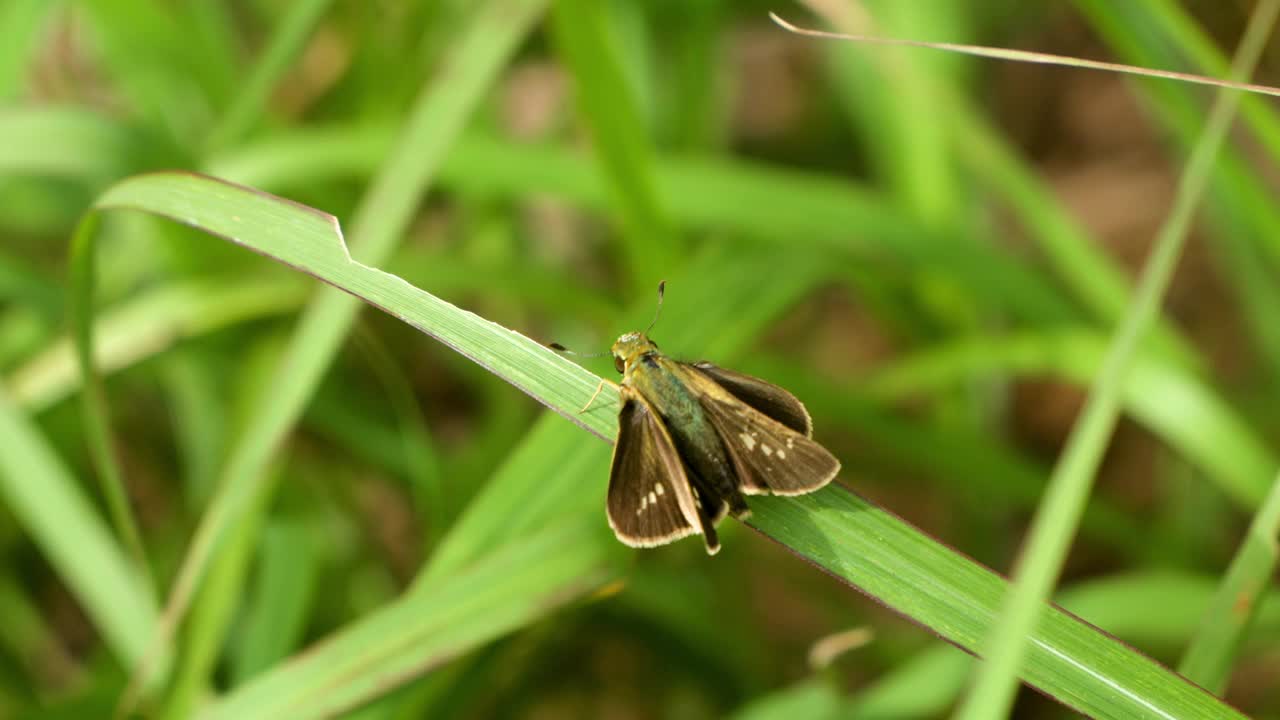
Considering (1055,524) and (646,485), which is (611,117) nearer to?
(646,485)

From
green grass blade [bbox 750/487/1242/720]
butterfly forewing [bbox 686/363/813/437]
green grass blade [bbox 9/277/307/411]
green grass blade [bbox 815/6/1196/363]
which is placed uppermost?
green grass blade [bbox 815/6/1196/363]

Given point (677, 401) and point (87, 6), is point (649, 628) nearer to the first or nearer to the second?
point (677, 401)

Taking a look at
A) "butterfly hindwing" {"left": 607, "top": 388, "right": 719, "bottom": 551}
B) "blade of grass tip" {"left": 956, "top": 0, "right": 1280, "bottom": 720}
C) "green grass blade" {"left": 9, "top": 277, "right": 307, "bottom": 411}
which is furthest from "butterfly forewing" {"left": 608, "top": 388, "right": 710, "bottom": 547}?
"green grass blade" {"left": 9, "top": 277, "right": 307, "bottom": 411}

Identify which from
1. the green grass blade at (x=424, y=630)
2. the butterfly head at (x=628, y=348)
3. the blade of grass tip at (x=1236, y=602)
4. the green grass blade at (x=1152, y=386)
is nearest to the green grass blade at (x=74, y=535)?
the green grass blade at (x=424, y=630)

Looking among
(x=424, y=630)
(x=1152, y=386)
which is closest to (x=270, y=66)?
(x=424, y=630)

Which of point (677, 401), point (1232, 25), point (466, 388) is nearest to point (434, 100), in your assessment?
point (677, 401)

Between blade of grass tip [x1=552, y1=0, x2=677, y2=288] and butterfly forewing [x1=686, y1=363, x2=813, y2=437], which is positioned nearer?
butterfly forewing [x1=686, y1=363, x2=813, y2=437]

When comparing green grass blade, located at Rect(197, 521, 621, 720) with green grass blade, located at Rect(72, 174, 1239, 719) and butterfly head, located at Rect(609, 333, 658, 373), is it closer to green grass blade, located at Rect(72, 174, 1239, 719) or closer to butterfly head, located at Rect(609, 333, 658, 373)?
green grass blade, located at Rect(72, 174, 1239, 719)
